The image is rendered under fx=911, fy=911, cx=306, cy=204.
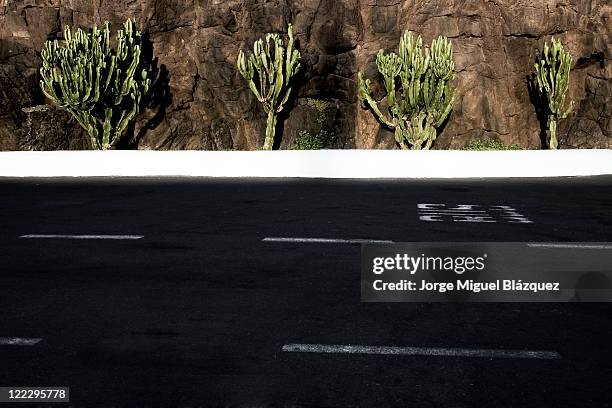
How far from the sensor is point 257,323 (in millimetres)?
6332

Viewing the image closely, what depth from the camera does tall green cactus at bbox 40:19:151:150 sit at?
111 feet

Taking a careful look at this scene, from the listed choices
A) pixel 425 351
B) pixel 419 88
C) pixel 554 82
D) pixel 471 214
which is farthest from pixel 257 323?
pixel 554 82

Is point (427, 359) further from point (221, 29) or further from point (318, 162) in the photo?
point (221, 29)

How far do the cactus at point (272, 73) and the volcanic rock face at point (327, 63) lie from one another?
7.31 feet

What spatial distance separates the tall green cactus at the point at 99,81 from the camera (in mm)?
33781

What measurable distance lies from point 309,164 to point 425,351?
18125 mm

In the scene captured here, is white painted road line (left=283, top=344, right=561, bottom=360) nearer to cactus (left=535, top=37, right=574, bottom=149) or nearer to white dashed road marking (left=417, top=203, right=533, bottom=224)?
white dashed road marking (left=417, top=203, right=533, bottom=224)

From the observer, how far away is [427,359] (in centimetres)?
537

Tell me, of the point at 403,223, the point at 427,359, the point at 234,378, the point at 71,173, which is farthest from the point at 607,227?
the point at 71,173

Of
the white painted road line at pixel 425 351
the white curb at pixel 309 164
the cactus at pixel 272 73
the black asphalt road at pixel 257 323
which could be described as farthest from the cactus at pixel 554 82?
the white painted road line at pixel 425 351

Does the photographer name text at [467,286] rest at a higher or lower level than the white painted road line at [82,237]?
higher

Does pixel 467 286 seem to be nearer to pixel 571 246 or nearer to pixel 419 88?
pixel 571 246

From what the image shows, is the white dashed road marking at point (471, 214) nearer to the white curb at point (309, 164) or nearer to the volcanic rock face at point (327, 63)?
Answer: the white curb at point (309, 164)

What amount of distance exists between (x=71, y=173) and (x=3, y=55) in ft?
64.5
